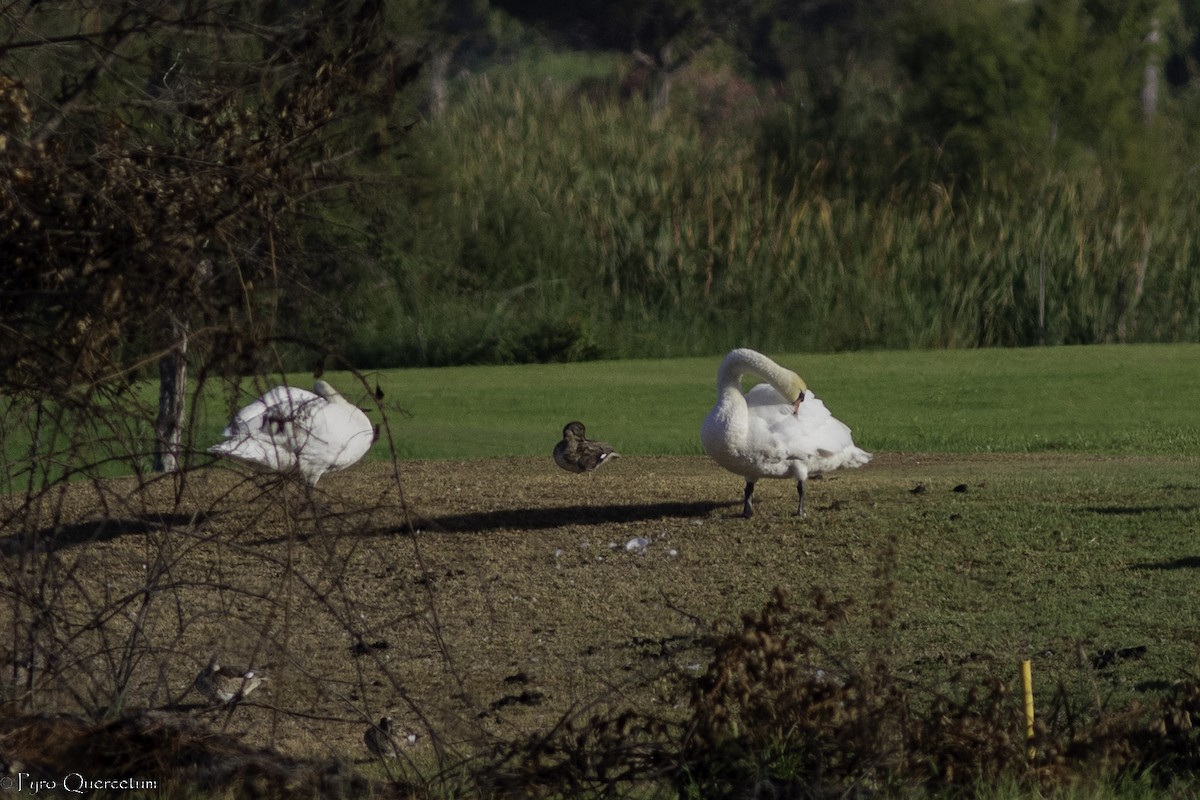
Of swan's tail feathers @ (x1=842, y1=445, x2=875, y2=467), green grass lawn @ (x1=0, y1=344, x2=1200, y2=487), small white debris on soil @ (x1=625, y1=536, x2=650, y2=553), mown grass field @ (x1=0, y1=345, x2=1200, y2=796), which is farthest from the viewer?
green grass lawn @ (x1=0, y1=344, x2=1200, y2=487)

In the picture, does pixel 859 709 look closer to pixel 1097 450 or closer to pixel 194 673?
pixel 194 673

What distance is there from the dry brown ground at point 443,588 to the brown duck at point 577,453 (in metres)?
0.14

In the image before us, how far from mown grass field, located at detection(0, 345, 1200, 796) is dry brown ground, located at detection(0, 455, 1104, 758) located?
0.03 meters

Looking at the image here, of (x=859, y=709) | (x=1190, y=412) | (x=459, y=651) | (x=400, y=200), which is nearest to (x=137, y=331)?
(x=459, y=651)

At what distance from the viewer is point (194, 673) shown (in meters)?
8.17

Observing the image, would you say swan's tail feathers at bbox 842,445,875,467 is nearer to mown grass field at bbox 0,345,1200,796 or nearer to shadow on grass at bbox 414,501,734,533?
mown grass field at bbox 0,345,1200,796

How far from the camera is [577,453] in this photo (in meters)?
12.2

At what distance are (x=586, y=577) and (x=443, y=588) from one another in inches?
29.5

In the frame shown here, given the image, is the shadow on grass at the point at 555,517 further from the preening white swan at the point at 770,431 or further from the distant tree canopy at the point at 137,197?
the distant tree canopy at the point at 137,197

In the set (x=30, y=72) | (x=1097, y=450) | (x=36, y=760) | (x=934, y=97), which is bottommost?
(x=36, y=760)

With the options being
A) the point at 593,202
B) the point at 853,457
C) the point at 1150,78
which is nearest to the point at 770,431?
the point at 853,457

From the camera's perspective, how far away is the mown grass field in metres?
6.32

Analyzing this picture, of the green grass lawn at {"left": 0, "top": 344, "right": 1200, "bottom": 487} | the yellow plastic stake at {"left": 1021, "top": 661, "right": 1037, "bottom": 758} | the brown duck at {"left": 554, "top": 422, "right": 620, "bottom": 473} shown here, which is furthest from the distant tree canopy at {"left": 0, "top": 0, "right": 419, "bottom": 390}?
the green grass lawn at {"left": 0, "top": 344, "right": 1200, "bottom": 487}

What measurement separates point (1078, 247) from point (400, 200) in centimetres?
987
